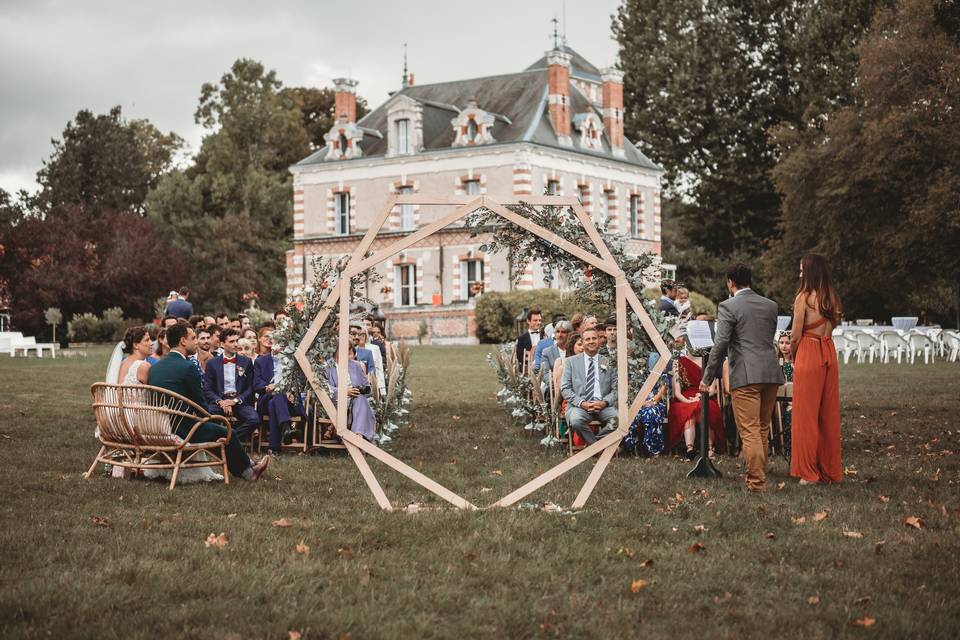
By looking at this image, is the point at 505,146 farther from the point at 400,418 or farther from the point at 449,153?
the point at 400,418

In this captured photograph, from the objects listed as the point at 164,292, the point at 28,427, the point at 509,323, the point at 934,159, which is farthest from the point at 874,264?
the point at 164,292

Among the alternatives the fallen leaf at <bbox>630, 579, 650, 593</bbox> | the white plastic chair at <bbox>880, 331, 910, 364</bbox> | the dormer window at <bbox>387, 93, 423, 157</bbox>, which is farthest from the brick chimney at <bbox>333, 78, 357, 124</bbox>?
the fallen leaf at <bbox>630, 579, 650, 593</bbox>

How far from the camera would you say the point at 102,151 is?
7275 cm

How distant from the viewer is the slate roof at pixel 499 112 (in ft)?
177

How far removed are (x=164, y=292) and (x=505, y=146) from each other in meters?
17.0

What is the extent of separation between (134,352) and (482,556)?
5846 millimetres

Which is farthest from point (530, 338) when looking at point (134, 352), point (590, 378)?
point (134, 352)

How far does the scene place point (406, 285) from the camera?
183 ft

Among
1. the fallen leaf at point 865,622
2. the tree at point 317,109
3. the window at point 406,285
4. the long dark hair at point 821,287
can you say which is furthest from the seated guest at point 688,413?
the tree at point 317,109

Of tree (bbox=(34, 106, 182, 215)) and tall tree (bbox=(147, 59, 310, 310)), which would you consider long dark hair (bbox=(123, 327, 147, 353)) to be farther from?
tree (bbox=(34, 106, 182, 215))

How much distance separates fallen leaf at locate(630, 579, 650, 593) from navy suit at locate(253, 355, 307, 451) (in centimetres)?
766

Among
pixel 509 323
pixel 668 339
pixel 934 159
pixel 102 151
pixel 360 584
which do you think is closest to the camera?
pixel 360 584

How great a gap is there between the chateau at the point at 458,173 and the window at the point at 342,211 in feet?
0.20

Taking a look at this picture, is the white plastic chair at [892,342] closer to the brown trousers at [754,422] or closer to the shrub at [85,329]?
the brown trousers at [754,422]
